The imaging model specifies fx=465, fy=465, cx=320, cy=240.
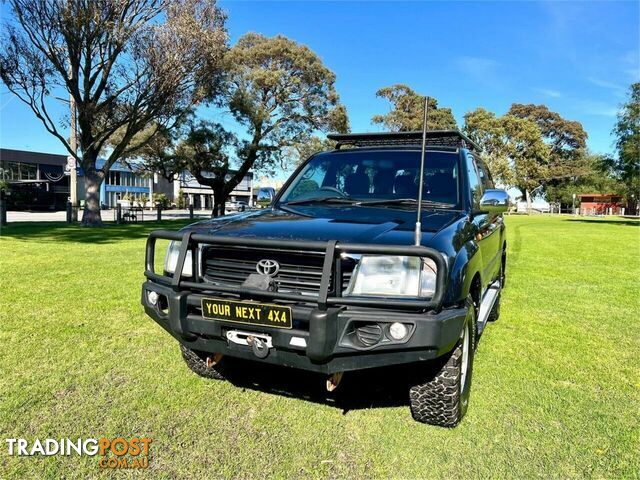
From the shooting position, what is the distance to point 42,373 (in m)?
3.41

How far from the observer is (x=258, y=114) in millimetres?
25906

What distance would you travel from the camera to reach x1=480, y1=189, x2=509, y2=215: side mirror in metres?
3.54

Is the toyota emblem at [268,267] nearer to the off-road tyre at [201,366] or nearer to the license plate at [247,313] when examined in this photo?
the license plate at [247,313]

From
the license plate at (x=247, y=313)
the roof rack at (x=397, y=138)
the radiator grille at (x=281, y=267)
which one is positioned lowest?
the license plate at (x=247, y=313)

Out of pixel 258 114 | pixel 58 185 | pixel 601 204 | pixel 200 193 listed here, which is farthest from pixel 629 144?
pixel 200 193

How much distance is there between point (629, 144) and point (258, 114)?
23.0 m

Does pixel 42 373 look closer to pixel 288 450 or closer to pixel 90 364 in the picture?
pixel 90 364

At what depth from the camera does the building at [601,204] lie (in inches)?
2530

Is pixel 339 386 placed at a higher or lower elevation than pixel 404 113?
lower

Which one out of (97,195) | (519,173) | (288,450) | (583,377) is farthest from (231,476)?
(519,173)

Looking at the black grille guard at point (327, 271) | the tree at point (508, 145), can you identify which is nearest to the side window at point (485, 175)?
the black grille guard at point (327, 271)

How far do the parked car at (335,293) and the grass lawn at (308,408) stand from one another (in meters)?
0.29

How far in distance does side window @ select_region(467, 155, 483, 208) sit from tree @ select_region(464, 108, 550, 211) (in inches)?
1537

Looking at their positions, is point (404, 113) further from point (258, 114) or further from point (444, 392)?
point (444, 392)
